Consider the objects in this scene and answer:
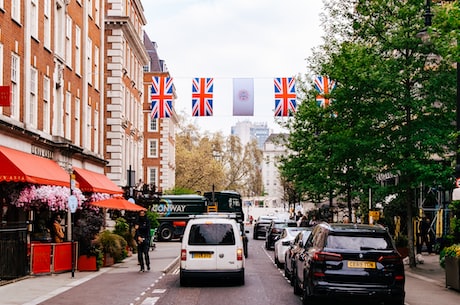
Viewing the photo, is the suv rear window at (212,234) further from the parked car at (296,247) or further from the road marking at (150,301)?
the road marking at (150,301)

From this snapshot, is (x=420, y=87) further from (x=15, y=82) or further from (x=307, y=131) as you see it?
(x=307, y=131)

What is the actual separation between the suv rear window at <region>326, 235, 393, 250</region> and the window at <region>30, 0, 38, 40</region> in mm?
17281

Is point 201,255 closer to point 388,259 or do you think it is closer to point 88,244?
point 388,259

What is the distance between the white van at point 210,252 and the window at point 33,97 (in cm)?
1082

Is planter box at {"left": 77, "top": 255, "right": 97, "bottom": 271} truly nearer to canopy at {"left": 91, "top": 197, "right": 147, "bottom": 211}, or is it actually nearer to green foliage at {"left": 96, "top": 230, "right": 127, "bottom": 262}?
green foliage at {"left": 96, "top": 230, "right": 127, "bottom": 262}

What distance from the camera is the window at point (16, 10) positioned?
2580 cm

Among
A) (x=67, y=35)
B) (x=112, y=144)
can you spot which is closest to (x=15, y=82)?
(x=67, y=35)

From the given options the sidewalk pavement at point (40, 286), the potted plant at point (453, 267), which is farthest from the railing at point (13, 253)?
the potted plant at point (453, 267)

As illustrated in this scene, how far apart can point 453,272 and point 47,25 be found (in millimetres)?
19149

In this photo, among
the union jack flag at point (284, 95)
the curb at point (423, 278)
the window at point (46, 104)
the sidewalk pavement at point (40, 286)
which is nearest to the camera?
the sidewalk pavement at point (40, 286)

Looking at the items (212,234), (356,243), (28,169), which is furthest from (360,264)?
(28,169)

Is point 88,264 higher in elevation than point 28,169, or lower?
lower

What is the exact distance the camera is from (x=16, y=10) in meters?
26.2

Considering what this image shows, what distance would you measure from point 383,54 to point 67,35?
14.7 meters
